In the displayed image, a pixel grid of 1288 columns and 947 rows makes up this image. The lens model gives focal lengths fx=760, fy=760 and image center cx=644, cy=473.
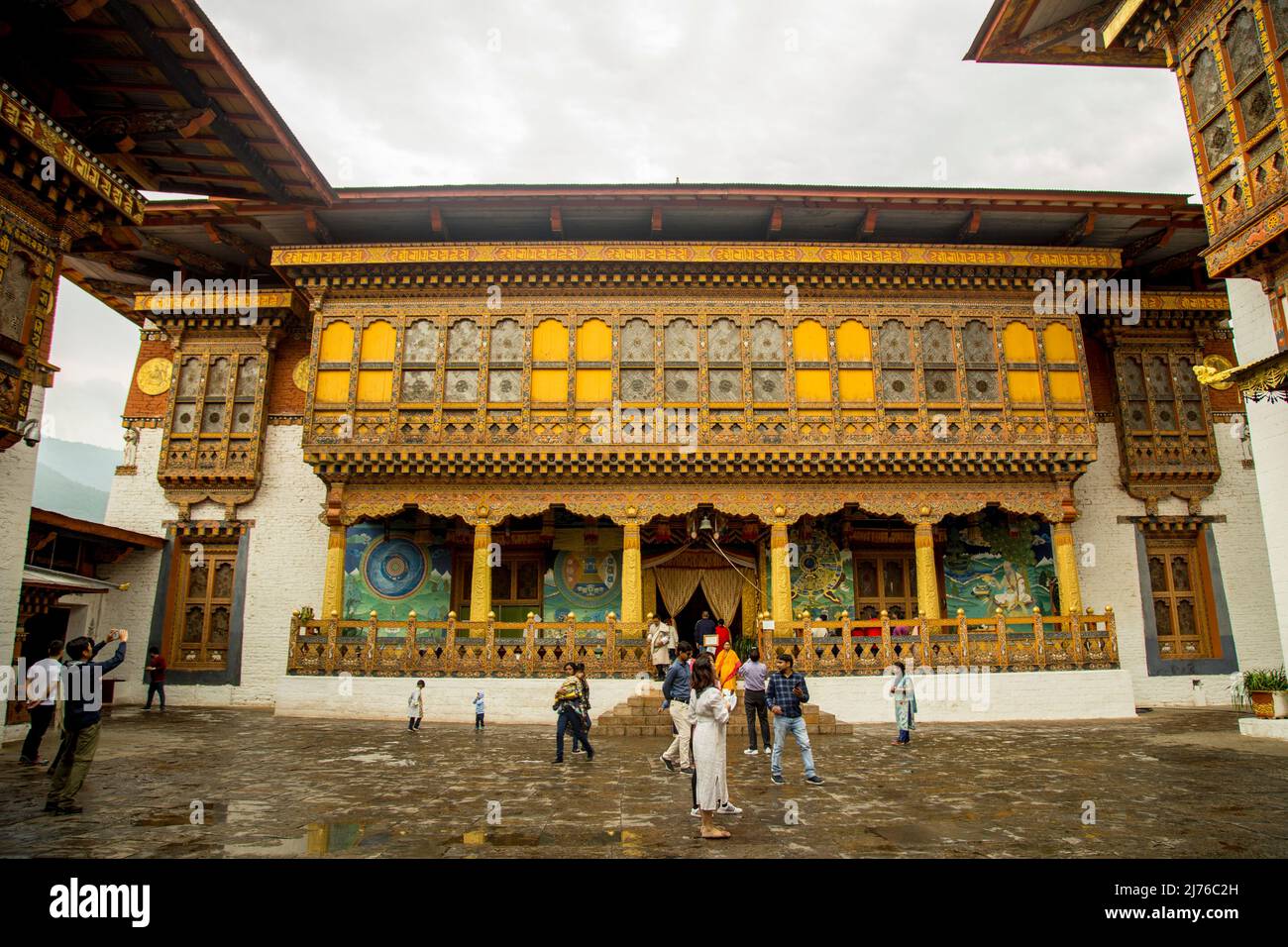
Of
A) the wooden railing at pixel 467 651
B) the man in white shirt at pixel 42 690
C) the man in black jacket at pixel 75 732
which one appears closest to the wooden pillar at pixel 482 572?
the wooden railing at pixel 467 651

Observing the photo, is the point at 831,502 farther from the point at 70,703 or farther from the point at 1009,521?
the point at 70,703

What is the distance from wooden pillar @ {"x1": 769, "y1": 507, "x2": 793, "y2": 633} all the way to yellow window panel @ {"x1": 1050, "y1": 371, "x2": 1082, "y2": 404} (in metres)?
7.73

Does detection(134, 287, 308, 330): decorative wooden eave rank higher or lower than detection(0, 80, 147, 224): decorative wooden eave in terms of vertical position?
higher

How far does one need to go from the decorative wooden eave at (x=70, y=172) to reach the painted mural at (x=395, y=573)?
1033 centimetres

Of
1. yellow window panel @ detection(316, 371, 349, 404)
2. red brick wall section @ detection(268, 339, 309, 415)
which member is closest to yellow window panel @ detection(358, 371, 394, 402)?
yellow window panel @ detection(316, 371, 349, 404)

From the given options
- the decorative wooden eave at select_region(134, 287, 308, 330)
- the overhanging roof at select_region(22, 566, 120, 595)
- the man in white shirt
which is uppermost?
the decorative wooden eave at select_region(134, 287, 308, 330)

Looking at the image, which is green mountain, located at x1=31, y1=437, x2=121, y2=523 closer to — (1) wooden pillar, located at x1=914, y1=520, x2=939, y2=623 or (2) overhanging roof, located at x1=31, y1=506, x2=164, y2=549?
(2) overhanging roof, located at x1=31, y1=506, x2=164, y2=549

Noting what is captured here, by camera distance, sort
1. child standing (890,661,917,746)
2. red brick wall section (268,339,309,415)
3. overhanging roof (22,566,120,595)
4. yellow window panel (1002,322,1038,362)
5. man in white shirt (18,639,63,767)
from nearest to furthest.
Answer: man in white shirt (18,639,63,767) → child standing (890,661,917,746) → overhanging roof (22,566,120,595) → yellow window panel (1002,322,1038,362) → red brick wall section (268,339,309,415)

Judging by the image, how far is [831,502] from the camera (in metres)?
18.7

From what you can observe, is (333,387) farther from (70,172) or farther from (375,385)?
(70,172)

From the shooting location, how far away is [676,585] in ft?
68.4

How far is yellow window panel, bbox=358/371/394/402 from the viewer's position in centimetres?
1894

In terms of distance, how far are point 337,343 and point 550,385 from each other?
5.56 metres

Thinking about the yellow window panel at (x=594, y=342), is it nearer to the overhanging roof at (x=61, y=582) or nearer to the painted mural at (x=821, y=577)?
the painted mural at (x=821, y=577)
